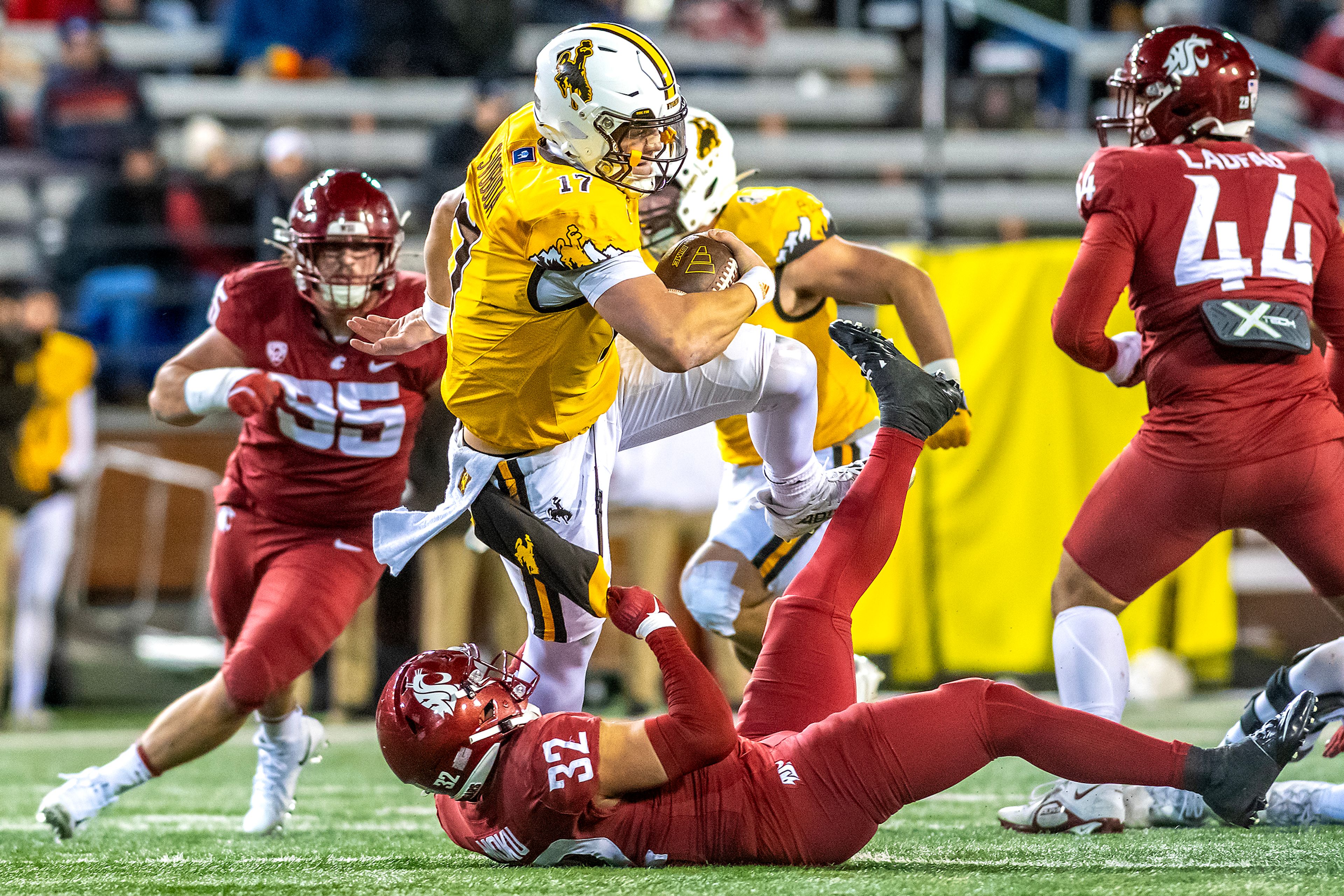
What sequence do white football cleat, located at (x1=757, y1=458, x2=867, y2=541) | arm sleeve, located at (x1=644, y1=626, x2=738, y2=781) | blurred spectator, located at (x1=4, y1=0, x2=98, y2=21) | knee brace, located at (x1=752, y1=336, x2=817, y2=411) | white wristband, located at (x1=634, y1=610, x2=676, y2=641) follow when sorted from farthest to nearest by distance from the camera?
blurred spectator, located at (x1=4, y1=0, x2=98, y2=21)
white football cleat, located at (x1=757, y1=458, x2=867, y2=541)
knee brace, located at (x1=752, y1=336, x2=817, y2=411)
white wristband, located at (x1=634, y1=610, x2=676, y2=641)
arm sleeve, located at (x1=644, y1=626, x2=738, y2=781)

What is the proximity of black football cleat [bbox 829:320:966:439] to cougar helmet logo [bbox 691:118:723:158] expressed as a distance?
32.5 inches

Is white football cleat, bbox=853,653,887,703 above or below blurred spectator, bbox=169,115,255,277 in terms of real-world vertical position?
below

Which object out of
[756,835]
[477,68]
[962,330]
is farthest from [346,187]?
[477,68]

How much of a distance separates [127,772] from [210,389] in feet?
3.50

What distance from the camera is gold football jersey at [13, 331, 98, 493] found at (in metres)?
8.14

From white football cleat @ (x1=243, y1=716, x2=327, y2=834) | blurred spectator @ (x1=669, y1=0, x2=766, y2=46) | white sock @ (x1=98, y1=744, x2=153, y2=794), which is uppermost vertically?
blurred spectator @ (x1=669, y1=0, x2=766, y2=46)

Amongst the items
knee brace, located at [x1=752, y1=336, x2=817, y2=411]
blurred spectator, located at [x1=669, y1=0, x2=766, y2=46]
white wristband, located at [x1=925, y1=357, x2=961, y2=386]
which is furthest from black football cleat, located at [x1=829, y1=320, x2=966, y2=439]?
blurred spectator, located at [x1=669, y1=0, x2=766, y2=46]

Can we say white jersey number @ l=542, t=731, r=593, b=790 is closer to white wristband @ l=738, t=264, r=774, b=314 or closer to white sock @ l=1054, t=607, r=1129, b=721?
white wristband @ l=738, t=264, r=774, b=314

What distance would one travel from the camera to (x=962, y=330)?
26.7 feet

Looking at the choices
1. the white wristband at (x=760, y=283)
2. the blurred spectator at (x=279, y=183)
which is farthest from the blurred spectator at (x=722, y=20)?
the white wristband at (x=760, y=283)

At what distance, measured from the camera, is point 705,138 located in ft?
14.2

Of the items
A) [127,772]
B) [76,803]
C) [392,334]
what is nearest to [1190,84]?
[392,334]

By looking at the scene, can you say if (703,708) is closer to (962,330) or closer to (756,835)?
(756,835)

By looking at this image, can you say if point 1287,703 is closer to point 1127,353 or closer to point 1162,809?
point 1162,809
